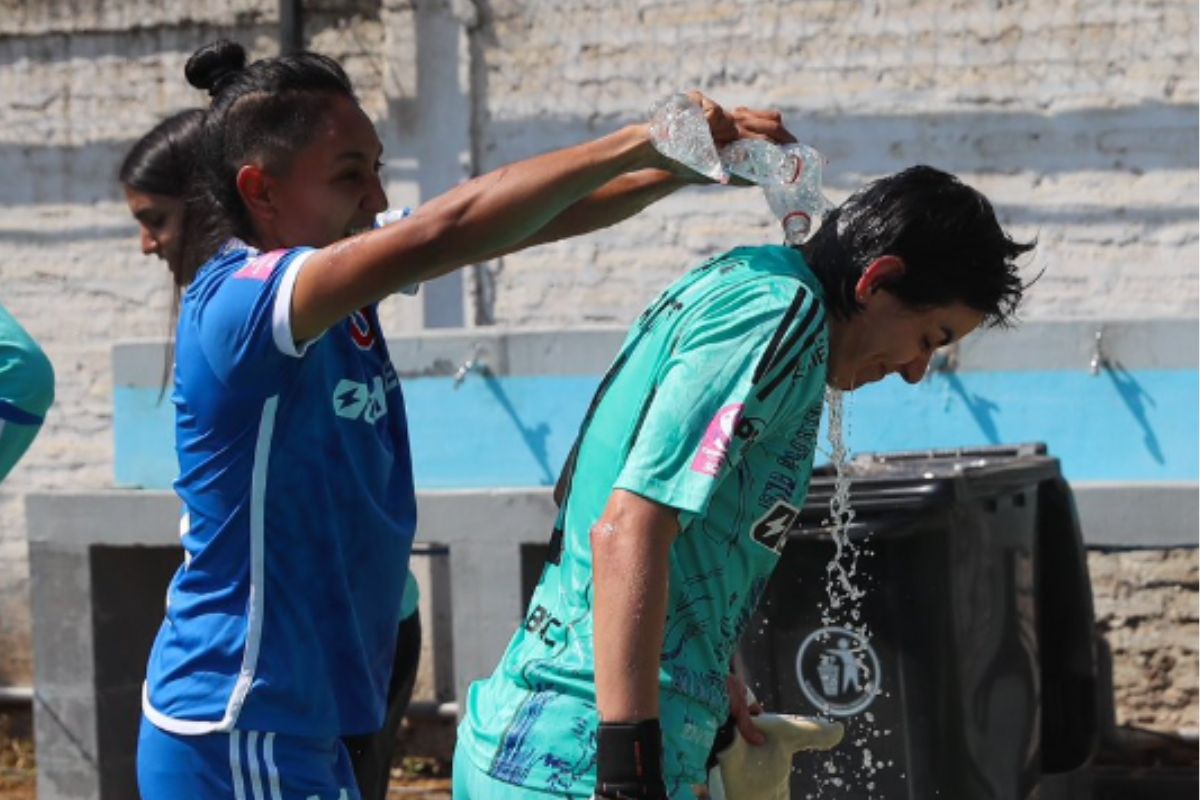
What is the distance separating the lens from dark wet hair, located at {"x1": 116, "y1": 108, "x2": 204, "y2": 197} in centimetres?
409

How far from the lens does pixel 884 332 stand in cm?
247

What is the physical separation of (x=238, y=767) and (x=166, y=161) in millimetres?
1797

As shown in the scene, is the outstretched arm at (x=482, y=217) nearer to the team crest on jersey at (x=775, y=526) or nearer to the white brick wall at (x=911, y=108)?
the team crest on jersey at (x=775, y=526)

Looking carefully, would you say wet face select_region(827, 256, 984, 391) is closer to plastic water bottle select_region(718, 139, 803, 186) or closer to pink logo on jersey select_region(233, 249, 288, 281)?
plastic water bottle select_region(718, 139, 803, 186)

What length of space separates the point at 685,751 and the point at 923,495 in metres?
2.27

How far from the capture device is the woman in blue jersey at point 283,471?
263cm

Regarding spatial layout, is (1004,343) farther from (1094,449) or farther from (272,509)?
(272,509)

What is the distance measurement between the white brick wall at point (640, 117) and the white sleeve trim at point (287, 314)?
5274mm

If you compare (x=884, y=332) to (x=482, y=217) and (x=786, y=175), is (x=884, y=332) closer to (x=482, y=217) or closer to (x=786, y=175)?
(x=786, y=175)

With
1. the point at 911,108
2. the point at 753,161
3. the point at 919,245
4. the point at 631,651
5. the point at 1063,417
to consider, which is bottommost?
the point at 631,651

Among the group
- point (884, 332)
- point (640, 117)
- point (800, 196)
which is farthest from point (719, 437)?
point (640, 117)

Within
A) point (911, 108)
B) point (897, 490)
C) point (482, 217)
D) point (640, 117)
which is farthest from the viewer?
point (640, 117)

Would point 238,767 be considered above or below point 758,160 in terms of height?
below

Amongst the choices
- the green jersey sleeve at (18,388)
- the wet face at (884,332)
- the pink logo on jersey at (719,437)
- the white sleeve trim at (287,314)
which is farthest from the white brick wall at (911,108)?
the pink logo on jersey at (719,437)
